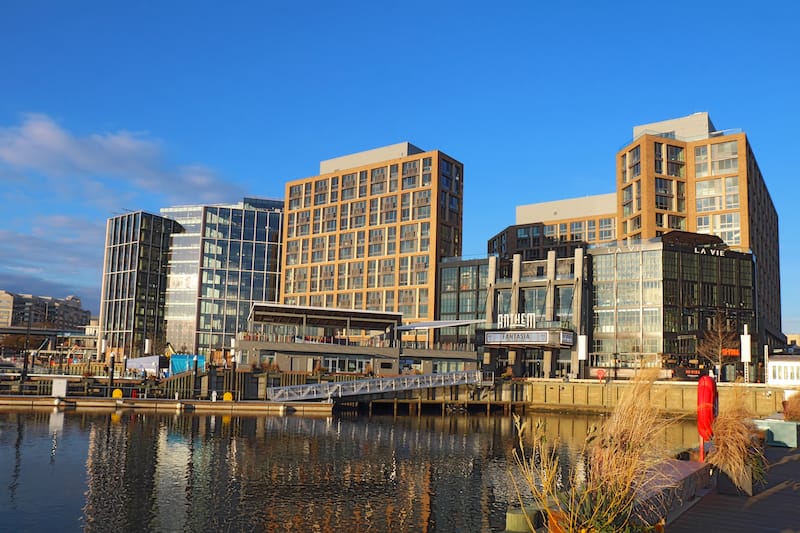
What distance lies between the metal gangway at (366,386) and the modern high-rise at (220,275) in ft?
322

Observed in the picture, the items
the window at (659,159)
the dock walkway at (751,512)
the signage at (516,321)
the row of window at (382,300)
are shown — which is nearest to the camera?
the dock walkway at (751,512)

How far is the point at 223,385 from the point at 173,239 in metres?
115

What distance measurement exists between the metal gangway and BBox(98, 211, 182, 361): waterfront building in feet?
366

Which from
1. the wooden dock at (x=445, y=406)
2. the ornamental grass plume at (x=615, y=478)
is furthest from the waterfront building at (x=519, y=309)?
the ornamental grass plume at (x=615, y=478)

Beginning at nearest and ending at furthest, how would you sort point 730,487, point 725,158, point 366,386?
point 730,487, point 366,386, point 725,158

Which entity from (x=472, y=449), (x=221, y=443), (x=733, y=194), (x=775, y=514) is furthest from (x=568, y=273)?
(x=775, y=514)

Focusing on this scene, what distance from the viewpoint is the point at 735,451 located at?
18.8 m

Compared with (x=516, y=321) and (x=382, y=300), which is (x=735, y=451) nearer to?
(x=516, y=321)

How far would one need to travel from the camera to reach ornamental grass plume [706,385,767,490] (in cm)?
1852

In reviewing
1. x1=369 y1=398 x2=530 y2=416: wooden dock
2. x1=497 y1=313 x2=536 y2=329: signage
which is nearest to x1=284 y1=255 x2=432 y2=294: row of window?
x1=497 y1=313 x2=536 y2=329: signage

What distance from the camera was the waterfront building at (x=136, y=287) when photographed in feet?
587

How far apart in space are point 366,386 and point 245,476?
44.3 metres

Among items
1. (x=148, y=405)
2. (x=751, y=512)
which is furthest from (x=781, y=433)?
(x=148, y=405)

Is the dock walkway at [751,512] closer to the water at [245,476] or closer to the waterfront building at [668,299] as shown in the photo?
the water at [245,476]
